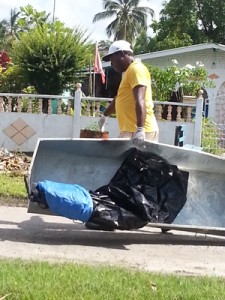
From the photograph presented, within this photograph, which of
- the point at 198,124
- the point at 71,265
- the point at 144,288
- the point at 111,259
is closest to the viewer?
the point at 144,288

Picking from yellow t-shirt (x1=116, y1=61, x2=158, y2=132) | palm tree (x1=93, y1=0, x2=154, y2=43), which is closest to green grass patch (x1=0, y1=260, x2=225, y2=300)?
yellow t-shirt (x1=116, y1=61, x2=158, y2=132)

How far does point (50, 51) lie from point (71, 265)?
38.7 ft

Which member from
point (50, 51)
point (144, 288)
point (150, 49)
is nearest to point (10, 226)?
point (144, 288)

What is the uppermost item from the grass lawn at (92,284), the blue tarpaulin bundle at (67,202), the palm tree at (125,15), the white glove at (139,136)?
the palm tree at (125,15)

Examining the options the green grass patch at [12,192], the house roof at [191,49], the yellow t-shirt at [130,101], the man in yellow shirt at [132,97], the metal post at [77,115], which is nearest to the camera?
the man in yellow shirt at [132,97]

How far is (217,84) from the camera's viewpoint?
22.1 m

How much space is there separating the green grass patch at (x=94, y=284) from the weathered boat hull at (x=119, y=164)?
152 centimetres

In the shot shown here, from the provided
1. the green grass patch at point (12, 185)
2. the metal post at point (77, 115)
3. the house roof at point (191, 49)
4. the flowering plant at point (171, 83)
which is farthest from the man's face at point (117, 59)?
the house roof at point (191, 49)

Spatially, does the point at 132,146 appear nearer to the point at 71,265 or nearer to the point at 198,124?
the point at 71,265

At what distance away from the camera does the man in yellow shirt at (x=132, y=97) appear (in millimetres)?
5957

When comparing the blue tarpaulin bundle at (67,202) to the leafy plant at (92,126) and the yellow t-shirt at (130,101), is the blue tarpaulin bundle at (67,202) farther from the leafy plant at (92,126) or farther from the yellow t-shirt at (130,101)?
the leafy plant at (92,126)

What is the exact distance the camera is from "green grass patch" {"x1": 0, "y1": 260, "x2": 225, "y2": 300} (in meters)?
3.99

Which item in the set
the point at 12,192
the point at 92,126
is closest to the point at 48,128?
the point at 92,126

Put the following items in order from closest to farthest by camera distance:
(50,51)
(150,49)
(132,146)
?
(132,146)
(50,51)
(150,49)
